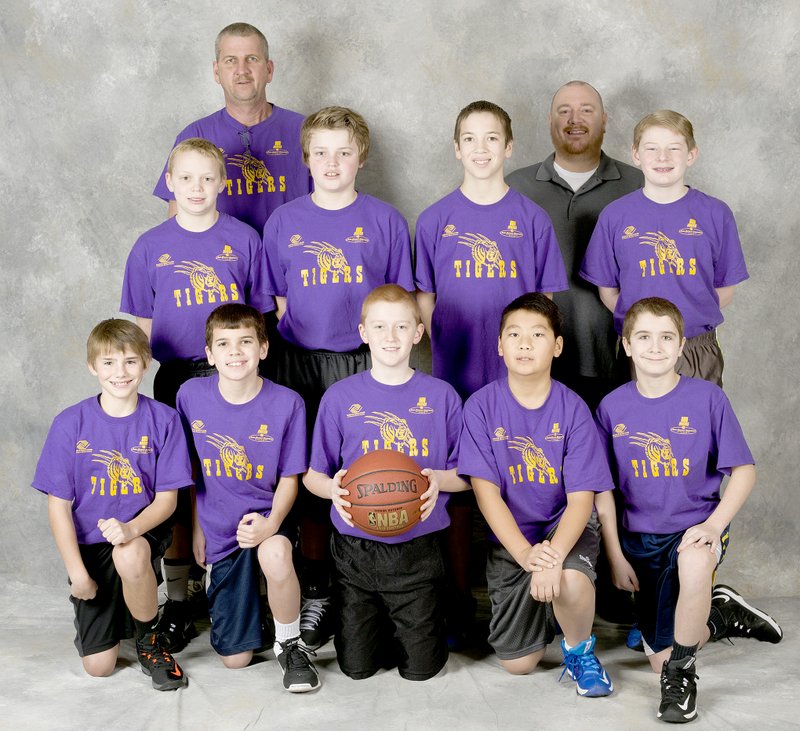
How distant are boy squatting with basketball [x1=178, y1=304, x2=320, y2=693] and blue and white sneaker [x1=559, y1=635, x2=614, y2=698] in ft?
3.44

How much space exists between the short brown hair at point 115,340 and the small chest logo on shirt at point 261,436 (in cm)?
52

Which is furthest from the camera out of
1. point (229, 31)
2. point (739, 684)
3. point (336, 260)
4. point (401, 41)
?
point (401, 41)

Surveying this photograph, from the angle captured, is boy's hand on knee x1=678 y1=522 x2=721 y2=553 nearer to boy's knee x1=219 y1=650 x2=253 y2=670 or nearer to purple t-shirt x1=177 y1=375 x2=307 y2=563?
purple t-shirt x1=177 y1=375 x2=307 y2=563

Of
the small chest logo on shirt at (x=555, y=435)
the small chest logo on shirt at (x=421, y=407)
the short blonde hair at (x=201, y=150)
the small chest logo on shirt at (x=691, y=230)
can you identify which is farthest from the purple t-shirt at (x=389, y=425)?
the small chest logo on shirt at (x=691, y=230)

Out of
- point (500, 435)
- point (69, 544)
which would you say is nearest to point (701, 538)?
point (500, 435)

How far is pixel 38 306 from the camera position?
526cm

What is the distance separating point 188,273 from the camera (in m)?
4.29

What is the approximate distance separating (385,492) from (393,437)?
393mm

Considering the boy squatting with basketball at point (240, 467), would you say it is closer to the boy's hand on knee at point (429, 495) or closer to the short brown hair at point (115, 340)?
the short brown hair at point (115, 340)

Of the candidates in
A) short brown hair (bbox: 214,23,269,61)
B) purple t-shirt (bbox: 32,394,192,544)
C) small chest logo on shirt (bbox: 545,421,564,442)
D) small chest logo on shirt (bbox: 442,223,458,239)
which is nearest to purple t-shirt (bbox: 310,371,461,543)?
small chest logo on shirt (bbox: 545,421,564,442)

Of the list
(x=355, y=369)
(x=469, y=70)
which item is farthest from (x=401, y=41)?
(x=355, y=369)

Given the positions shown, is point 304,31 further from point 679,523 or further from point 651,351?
point 679,523

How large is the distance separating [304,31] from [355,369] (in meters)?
1.88

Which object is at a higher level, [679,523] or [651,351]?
[651,351]
